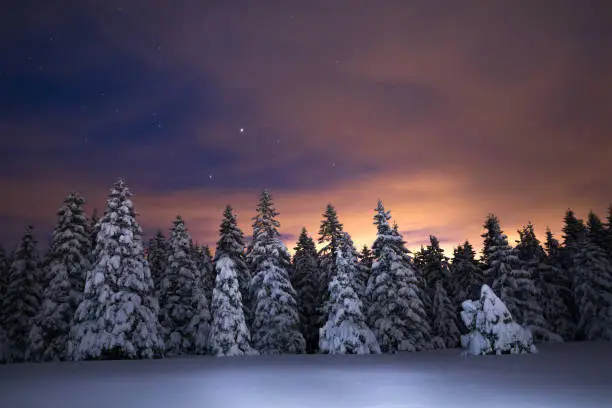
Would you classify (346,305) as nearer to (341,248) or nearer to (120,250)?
(341,248)

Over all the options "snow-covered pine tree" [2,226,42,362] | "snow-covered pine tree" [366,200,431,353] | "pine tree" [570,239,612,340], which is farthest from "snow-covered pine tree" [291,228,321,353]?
"pine tree" [570,239,612,340]

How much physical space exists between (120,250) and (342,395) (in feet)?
93.6

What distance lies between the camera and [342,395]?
13.4m

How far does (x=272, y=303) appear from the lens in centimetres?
4350

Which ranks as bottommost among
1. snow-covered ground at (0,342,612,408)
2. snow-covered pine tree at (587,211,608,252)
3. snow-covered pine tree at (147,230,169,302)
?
snow-covered ground at (0,342,612,408)

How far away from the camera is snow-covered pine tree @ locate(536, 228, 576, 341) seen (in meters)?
55.2

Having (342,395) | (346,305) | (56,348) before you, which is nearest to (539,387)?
(342,395)

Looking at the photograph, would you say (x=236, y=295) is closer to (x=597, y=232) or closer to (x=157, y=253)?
(x=157, y=253)

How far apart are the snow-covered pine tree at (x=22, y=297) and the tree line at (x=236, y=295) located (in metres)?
0.10

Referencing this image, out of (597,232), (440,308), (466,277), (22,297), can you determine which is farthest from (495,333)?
(597,232)

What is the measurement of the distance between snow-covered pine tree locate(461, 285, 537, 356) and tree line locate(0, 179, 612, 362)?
2.74 ft

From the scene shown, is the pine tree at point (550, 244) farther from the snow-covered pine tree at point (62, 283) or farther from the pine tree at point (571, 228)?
the snow-covered pine tree at point (62, 283)

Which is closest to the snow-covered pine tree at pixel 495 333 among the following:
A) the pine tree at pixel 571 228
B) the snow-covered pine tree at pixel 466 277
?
the snow-covered pine tree at pixel 466 277

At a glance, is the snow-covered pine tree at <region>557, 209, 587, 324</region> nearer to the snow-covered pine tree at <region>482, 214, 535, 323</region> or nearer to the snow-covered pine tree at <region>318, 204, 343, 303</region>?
the snow-covered pine tree at <region>482, 214, 535, 323</region>
